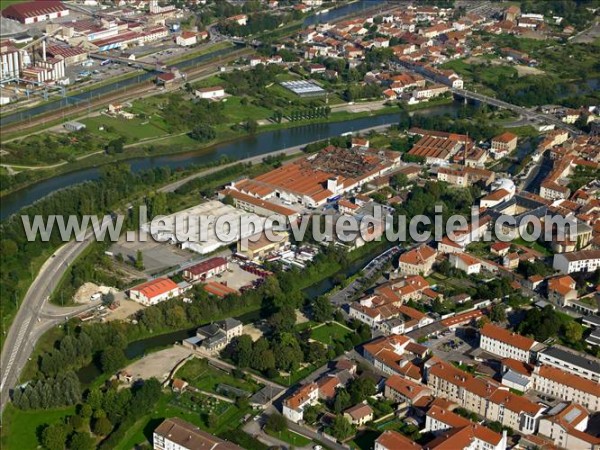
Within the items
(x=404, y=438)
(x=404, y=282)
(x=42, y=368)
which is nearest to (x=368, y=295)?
(x=404, y=282)

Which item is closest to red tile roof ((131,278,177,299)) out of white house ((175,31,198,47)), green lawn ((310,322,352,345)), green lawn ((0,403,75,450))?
green lawn ((310,322,352,345))

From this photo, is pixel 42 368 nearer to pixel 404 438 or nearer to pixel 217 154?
pixel 404 438

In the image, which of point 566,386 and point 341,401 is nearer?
point 341,401

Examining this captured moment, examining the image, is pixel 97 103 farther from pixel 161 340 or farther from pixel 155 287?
pixel 161 340

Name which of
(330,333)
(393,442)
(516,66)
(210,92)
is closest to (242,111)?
(210,92)

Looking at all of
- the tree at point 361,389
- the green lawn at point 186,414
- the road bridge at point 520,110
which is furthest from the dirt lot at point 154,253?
the road bridge at point 520,110
